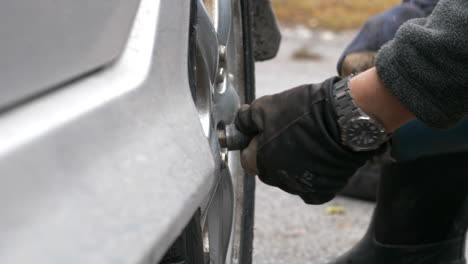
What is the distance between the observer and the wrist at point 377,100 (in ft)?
4.30

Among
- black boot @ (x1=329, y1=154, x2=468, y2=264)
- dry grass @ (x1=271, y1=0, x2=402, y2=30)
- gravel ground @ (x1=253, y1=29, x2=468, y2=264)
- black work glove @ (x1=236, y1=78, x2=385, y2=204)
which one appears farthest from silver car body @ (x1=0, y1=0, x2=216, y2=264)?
dry grass @ (x1=271, y1=0, x2=402, y2=30)

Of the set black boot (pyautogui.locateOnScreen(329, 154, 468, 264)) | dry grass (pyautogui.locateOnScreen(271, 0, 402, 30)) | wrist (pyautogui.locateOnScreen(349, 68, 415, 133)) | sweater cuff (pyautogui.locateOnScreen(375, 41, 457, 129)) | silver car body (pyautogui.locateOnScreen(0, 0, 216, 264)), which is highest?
silver car body (pyautogui.locateOnScreen(0, 0, 216, 264))

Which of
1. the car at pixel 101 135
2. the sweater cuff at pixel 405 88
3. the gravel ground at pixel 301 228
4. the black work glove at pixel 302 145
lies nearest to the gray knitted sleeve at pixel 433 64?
the sweater cuff at pixel 405 88

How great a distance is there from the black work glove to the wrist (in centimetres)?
5

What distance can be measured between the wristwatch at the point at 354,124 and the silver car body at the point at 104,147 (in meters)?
0.41

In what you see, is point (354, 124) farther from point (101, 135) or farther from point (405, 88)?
→ point (101, 135)

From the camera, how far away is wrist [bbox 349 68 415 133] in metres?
1.31

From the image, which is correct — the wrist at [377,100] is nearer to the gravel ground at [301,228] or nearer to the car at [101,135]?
the car at [101,135]

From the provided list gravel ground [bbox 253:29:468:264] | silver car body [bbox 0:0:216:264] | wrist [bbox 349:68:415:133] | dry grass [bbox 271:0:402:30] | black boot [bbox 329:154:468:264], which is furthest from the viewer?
dry grass [bbox 271:0:402:30]

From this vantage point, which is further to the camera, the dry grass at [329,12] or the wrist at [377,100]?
the dry grass at [329,12]

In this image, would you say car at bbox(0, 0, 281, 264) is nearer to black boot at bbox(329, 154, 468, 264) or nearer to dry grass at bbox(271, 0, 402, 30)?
black boot at bbox(329, 154, 468, 264)

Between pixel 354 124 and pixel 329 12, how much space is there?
A: 5.69 m

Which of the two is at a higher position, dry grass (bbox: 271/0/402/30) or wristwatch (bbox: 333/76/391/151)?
wristwatch (bbox: 333/76/391/151)

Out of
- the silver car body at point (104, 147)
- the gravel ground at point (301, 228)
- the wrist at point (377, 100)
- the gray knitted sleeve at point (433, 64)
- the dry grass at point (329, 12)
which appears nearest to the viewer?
the silver car body at point (104, 147)
